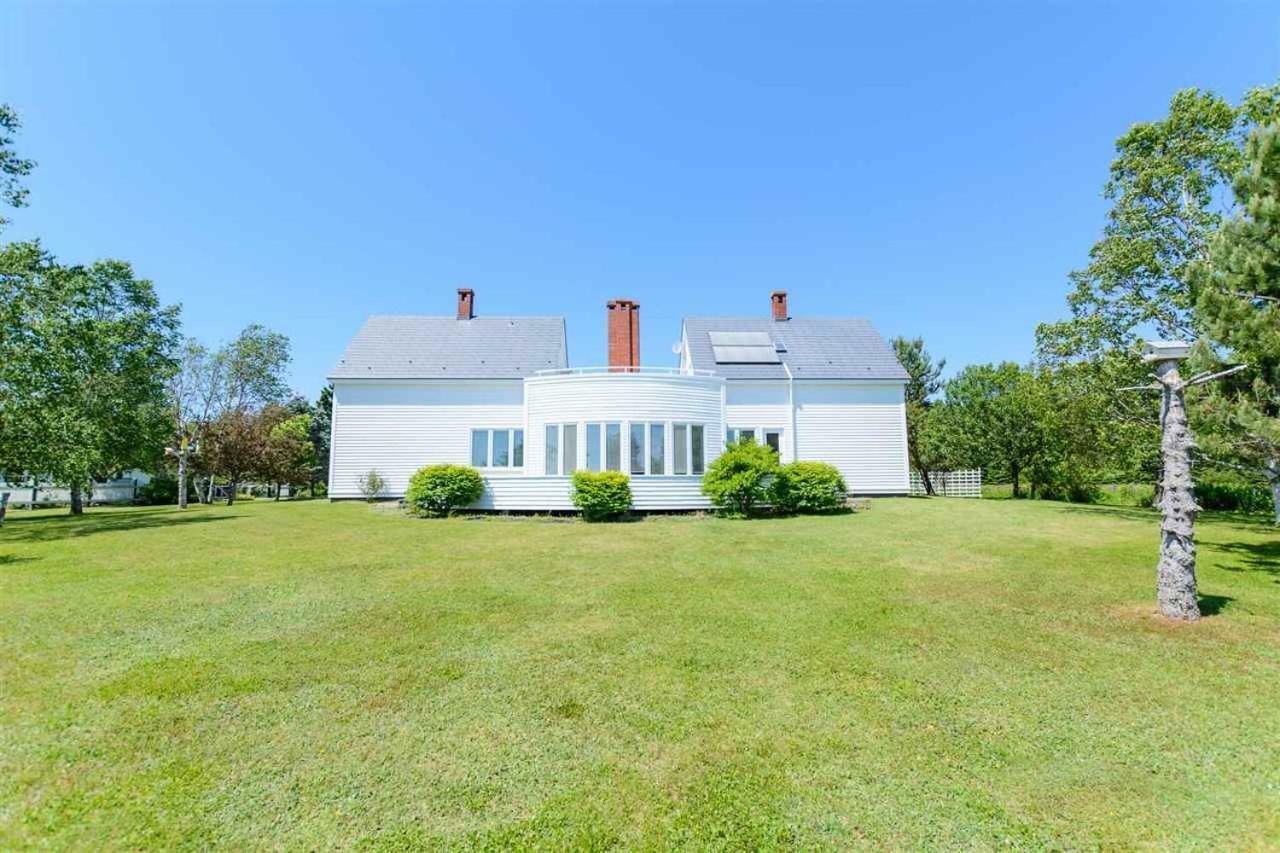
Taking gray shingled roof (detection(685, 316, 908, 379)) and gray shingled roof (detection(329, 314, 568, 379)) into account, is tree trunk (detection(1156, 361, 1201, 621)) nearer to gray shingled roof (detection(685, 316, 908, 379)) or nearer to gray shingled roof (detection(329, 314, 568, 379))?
gray shingled roof (detection(685, 316, 908, 379))

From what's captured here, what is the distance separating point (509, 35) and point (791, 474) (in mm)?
12854

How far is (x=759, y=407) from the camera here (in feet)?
69.7

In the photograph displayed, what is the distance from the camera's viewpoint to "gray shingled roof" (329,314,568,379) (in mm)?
21125

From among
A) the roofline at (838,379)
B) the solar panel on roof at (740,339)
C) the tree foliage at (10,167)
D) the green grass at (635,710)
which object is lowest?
the green grass at (635,710)

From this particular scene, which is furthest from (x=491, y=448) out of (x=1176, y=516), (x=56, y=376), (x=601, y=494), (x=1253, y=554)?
(x=1253, y=554)

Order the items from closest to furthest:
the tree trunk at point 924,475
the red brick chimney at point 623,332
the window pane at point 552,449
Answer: the window pane at point 552,449 → the red brick chimney at point 623,332 → the tree trunk at point 924,475

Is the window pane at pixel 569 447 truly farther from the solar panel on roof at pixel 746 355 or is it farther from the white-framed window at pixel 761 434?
the solar panel on roof at pixel 746 355

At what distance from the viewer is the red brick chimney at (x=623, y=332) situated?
70.2 feet

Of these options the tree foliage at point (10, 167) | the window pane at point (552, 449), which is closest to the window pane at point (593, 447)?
the window pane at point (552, 449)

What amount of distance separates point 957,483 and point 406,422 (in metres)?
27.7

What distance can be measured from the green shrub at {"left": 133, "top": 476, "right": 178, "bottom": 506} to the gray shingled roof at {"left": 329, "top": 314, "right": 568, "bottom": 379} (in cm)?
2002

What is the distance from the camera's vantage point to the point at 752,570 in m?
8.65

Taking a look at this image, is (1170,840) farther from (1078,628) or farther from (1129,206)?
(1129,206)

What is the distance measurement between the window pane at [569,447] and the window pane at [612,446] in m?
1.01
